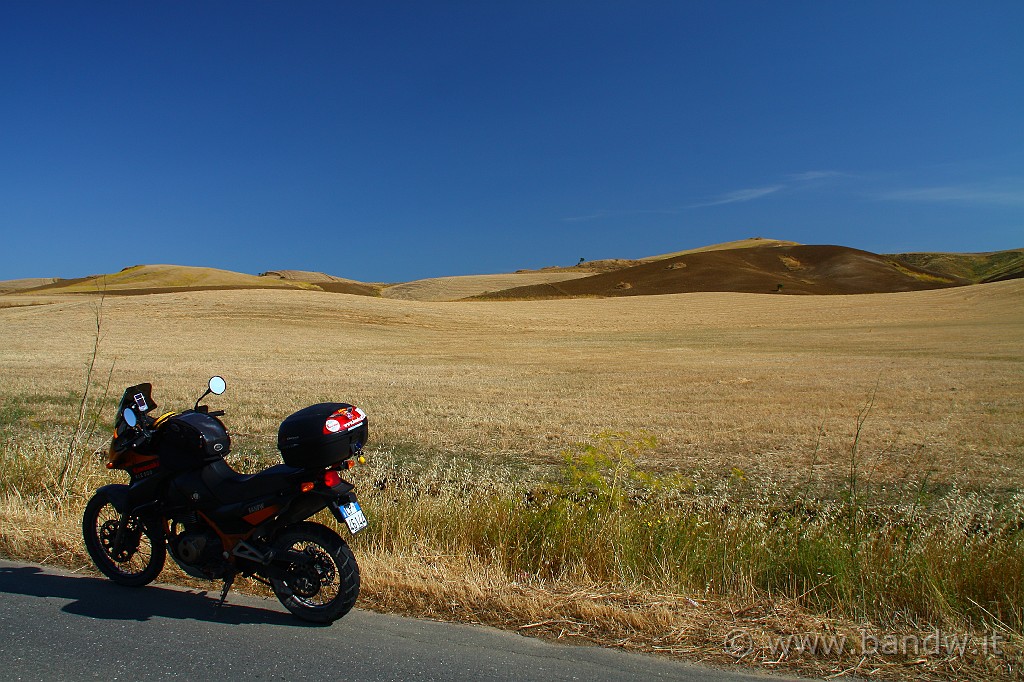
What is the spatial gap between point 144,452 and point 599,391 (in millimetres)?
15482

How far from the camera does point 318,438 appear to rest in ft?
14.3

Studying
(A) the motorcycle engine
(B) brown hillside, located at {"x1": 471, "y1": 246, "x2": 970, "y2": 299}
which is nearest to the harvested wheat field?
(A) the motorcycle engine

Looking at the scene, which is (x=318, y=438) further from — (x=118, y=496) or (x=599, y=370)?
(x=599, y=370)

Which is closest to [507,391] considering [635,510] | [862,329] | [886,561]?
[635,510]

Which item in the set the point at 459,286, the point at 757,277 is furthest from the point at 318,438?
the point at 459,286

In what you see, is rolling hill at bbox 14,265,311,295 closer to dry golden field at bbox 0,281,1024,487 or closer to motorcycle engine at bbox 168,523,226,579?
dry golden field at bbox 0,281,1024,487

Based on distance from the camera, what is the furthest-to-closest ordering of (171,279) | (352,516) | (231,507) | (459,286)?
1. (459,286)
2. (171,279)
3. (231,507)
4. (352,516)

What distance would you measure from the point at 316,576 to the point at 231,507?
0.82 meters

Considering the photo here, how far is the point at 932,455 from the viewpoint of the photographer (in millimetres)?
11086

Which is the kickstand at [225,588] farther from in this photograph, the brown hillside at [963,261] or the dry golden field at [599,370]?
the brown hillside at [963,261]

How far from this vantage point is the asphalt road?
3561 mm

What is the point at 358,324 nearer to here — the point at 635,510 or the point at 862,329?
the point at 862,329

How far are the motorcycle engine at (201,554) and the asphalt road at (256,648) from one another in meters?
0.19

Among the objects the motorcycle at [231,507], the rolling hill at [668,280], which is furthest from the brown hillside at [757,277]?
the motorcycle at [231,507]
